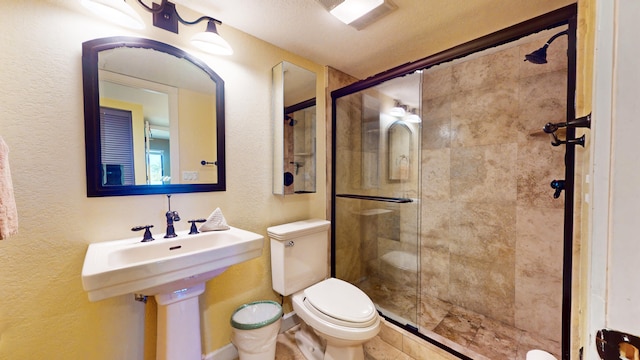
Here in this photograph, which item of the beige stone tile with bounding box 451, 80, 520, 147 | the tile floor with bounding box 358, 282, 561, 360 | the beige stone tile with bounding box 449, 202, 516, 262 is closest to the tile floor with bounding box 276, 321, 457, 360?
the tile floor with bounding box 358, 282, 561, 360

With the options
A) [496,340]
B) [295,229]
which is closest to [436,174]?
[496,340]

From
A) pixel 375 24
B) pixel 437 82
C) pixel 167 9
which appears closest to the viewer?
pixel 167 9

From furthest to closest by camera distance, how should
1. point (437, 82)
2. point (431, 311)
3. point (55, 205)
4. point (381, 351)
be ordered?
point (437, 82), point (431, 311), point (381, 351), point (55, 205)

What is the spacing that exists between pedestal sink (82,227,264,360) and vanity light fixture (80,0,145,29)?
1.06 m

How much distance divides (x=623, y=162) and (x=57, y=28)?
6.03ft

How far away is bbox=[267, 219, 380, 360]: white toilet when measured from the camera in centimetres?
124

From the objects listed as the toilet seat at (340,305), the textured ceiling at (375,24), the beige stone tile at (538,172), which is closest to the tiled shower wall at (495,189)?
the beige stone tile at (538,172)

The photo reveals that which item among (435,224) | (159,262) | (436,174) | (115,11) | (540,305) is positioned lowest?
(540,305)

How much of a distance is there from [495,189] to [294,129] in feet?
5.51

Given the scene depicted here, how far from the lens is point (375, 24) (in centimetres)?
147

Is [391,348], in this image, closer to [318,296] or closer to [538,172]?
[318,296]

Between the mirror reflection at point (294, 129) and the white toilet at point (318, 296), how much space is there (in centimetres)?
35

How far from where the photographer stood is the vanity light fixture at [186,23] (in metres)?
1.22

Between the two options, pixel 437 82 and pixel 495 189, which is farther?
pixel 437 82
